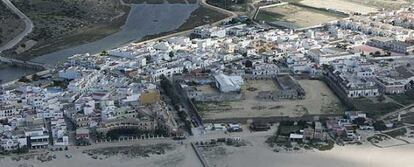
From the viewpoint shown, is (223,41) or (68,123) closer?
(68,123)

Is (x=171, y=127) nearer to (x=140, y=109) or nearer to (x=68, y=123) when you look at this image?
(x=140, y=109)

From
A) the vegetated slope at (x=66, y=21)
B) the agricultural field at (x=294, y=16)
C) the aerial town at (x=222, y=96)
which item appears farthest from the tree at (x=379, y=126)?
the vegetated slope at (x=66, y=21)

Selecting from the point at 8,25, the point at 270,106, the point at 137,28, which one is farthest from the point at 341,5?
the point at 270,106

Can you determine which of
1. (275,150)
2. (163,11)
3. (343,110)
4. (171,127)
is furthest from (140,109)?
(163,11)

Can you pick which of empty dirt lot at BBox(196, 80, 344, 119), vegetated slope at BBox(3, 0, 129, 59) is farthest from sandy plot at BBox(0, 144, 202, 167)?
vegetated slope at BBox(3, 0, 129, 59)

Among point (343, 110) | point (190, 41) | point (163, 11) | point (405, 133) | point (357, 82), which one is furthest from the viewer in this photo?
point (163, 11)

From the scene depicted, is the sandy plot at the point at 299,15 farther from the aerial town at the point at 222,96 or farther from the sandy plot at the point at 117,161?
the sandy plot at the point at 117,161

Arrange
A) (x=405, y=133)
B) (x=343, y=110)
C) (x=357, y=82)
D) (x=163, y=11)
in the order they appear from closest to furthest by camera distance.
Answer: (x=405, y=133), (x=343, y=110), (x=357, y=82), (x=163, y=11)

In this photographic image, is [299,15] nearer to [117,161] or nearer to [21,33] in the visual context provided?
[21,33]
